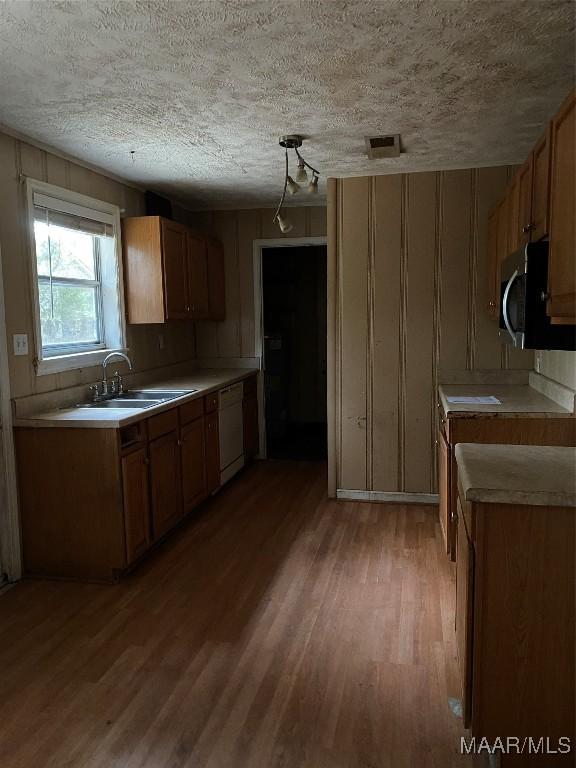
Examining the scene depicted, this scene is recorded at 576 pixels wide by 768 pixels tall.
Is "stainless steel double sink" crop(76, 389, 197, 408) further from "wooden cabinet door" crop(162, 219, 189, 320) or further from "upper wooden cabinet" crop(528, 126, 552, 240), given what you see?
"upper wooden cabinet" crop(528, 126, 552, 240)

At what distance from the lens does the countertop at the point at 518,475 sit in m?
1.59

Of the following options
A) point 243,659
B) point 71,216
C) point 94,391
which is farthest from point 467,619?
point 71,216

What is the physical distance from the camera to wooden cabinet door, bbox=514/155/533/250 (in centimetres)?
250

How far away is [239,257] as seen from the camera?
5527 mm

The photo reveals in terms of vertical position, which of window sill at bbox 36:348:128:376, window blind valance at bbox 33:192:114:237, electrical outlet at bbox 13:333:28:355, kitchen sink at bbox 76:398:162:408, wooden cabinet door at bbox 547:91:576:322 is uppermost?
window blind valance at bbox 33:192:114:237

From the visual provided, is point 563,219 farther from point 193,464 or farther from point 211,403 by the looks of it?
point 211,403

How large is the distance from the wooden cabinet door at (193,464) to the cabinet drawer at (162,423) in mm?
165

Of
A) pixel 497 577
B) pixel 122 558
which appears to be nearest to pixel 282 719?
pixel 497 577

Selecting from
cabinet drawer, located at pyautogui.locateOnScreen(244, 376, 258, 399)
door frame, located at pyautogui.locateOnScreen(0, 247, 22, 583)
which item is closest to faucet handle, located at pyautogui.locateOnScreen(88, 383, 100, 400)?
door frame, located at pyautogui.locateOnScreen(0, 247, 22, 583)

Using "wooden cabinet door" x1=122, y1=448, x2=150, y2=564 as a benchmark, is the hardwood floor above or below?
below

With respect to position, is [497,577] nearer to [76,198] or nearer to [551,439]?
[551,439]

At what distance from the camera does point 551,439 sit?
9.66 ft

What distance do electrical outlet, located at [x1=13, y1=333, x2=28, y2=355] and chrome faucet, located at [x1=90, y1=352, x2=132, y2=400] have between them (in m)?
0.66

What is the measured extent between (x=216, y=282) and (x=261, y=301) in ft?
1.57
